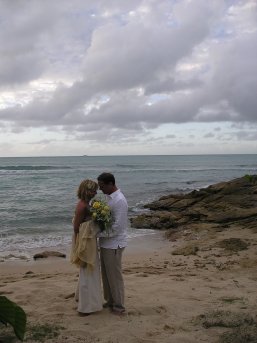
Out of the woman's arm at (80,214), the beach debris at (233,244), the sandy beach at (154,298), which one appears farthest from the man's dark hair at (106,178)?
the beach debris at (233,244)

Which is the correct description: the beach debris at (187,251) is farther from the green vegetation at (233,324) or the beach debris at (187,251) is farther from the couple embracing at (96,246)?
the couple embracing at (96,246)

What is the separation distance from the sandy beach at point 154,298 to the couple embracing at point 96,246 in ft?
0.72

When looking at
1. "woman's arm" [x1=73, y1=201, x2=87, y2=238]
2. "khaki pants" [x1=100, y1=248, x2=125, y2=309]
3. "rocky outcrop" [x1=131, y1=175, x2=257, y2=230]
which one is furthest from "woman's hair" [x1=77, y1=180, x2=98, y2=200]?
"rocky outcrop" [x1=131, y1=175, x2=257, y2=230]

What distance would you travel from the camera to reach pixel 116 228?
5270 millimetres

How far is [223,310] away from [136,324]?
122 cm

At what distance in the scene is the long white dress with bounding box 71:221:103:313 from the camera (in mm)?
5176

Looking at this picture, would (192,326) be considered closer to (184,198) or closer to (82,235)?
(82,235)

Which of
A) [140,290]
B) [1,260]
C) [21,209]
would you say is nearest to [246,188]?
[21,209]

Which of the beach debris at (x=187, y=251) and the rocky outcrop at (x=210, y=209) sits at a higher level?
the rocky outcrop at (x=210, y=209)

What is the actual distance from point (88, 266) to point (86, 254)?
0.56 ft

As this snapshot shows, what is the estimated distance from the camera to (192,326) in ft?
16.0

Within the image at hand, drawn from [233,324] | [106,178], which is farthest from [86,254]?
[233,324]

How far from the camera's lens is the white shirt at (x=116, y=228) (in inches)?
208

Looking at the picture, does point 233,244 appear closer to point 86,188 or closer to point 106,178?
point 106,178
